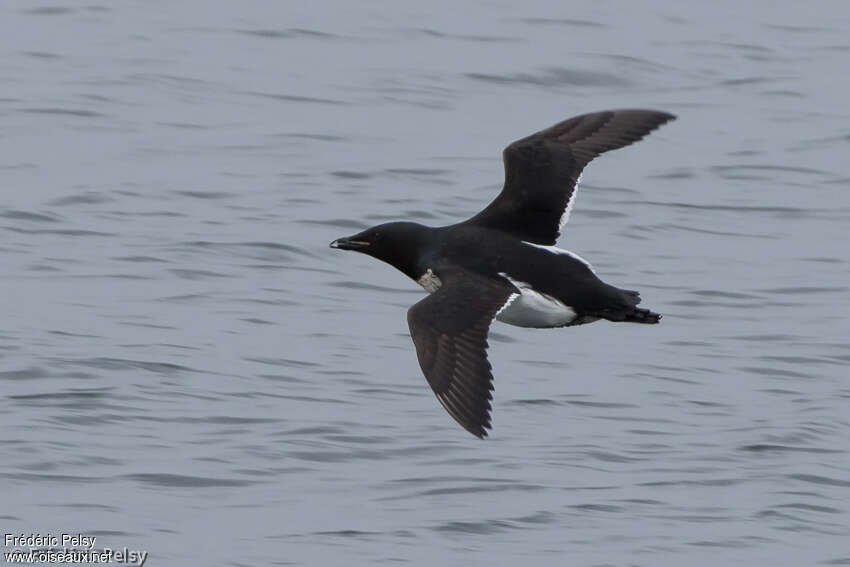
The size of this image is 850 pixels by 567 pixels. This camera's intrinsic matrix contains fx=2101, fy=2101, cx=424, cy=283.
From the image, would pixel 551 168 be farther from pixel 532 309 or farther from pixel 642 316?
pixel 642 316

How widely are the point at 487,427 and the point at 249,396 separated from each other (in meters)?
2.52

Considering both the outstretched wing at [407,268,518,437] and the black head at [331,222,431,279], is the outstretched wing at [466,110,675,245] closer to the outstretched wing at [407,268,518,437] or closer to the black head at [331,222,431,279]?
the black head at [331,222,431,279]

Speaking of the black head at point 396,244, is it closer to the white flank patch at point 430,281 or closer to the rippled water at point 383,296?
the white flank patch at point 430,281

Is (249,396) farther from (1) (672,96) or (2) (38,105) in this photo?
(1) (672,96)

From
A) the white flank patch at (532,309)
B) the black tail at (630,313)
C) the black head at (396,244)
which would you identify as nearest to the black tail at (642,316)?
the black tail at (630,313)

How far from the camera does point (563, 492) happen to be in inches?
371

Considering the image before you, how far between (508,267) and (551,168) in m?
0.90

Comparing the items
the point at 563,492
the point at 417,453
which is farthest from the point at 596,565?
the point at 417,453

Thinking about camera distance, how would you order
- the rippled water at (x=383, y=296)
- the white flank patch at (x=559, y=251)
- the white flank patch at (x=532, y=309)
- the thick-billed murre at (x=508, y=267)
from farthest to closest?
the white flank patch at (x=559, y=251), the white flank patch at (x=532, y=309), the rippled water at (x=383, y=296), the thick-billed murre at (x=508, y=267)

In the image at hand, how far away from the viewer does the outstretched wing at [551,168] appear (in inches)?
391

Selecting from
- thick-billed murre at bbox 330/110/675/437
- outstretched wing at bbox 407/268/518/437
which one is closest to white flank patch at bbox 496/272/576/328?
thick-billed murre at bbox 330/110/675/437

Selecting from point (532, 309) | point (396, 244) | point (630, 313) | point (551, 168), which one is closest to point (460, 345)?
point (532, 309)

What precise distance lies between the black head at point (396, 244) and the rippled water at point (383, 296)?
0.86 m

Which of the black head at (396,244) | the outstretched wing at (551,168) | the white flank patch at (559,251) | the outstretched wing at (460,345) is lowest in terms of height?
the outstretched wing at (460,345)
